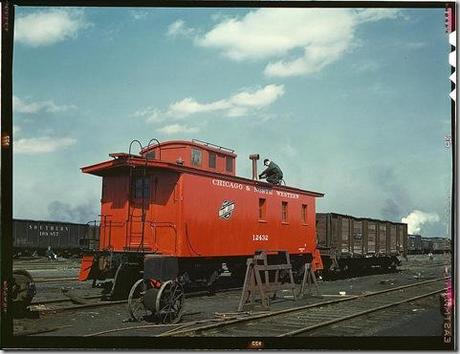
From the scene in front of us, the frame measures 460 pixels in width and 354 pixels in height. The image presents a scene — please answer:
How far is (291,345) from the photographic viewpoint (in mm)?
8961

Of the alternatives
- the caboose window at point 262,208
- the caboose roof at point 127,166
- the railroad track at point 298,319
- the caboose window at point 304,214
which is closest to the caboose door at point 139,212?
the caboose roof at point 127,166

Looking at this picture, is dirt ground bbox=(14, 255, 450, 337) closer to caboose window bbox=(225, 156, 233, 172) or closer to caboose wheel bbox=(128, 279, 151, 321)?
caboose wheel bbox=(128, 279, 151, 321)

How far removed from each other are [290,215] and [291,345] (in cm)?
880

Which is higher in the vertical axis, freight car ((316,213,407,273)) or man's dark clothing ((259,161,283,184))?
man's dark clothing ((259,161,283,184))

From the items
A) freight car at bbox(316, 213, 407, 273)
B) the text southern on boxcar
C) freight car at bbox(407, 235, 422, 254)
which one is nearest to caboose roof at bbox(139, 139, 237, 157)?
the text southern on boxcar

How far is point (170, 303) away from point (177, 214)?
3240mm

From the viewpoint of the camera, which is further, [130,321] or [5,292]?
[130,321]

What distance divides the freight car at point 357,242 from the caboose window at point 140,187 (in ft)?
35.1

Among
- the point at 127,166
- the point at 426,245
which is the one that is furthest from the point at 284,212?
the point at 426,245

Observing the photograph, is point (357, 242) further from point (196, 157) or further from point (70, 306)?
point (70, 306)

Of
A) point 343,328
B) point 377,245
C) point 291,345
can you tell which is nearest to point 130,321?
point 291,345

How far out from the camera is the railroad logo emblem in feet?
47.4

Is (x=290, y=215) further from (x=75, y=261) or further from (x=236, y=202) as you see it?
(x=75, y=261)

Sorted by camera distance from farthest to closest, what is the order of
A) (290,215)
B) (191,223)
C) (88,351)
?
(290,215), (191,223), (88,351)
